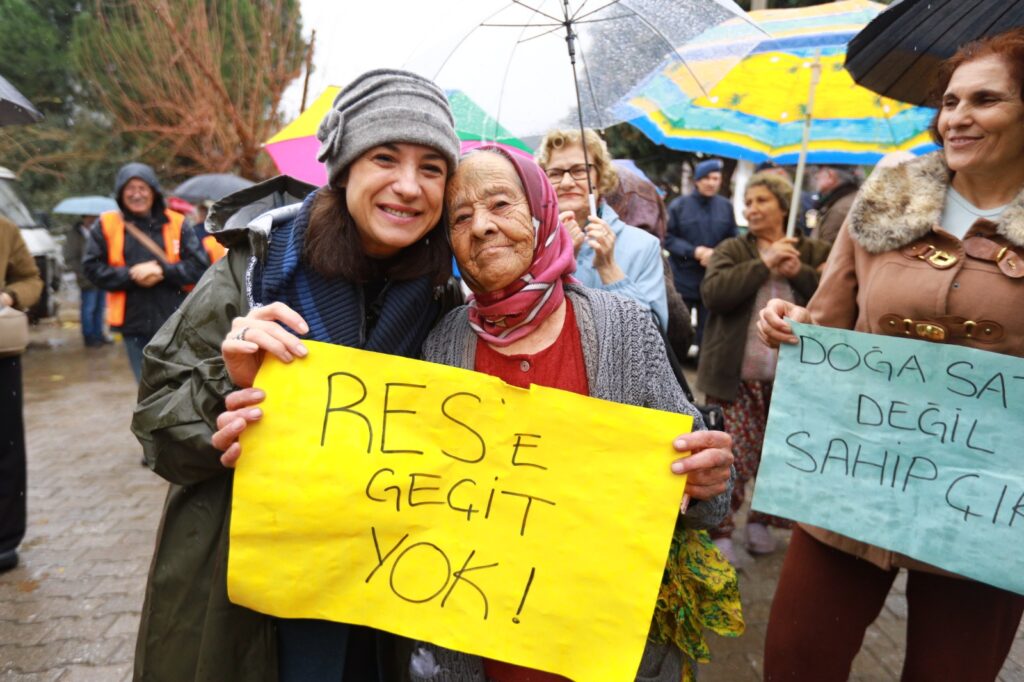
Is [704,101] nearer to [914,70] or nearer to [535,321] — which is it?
[914,70]

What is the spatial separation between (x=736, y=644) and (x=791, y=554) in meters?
1.37

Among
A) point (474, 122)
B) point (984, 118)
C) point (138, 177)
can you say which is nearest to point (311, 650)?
point (984, 118)

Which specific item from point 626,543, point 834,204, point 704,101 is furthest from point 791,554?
point 834,204

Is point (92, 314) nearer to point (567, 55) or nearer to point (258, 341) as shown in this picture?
point (567, 55)

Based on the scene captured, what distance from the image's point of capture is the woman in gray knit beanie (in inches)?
60.6

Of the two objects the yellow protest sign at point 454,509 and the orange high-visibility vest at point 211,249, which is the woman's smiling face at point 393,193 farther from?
the orange high-visibility vest at point 211,249

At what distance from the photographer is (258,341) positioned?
144cm

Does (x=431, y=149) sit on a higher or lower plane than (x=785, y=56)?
lower

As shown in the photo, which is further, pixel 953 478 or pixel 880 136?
pixel 880 136

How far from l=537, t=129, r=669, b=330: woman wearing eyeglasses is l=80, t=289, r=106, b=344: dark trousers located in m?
9.45

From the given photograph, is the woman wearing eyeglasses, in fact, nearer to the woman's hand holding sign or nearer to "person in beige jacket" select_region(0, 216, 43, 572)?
the woman's hand holding sign

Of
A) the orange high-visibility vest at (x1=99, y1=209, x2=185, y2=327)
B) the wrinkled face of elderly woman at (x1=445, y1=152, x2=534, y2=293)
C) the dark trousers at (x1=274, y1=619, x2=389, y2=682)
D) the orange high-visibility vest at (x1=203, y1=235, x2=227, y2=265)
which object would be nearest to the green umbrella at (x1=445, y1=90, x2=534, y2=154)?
the wrinkled face of elderly woman at (x1=445, y1=152, x2=534, y2=293)

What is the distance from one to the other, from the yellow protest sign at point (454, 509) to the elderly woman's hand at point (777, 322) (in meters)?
0.49

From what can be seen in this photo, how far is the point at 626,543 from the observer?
1.44m
